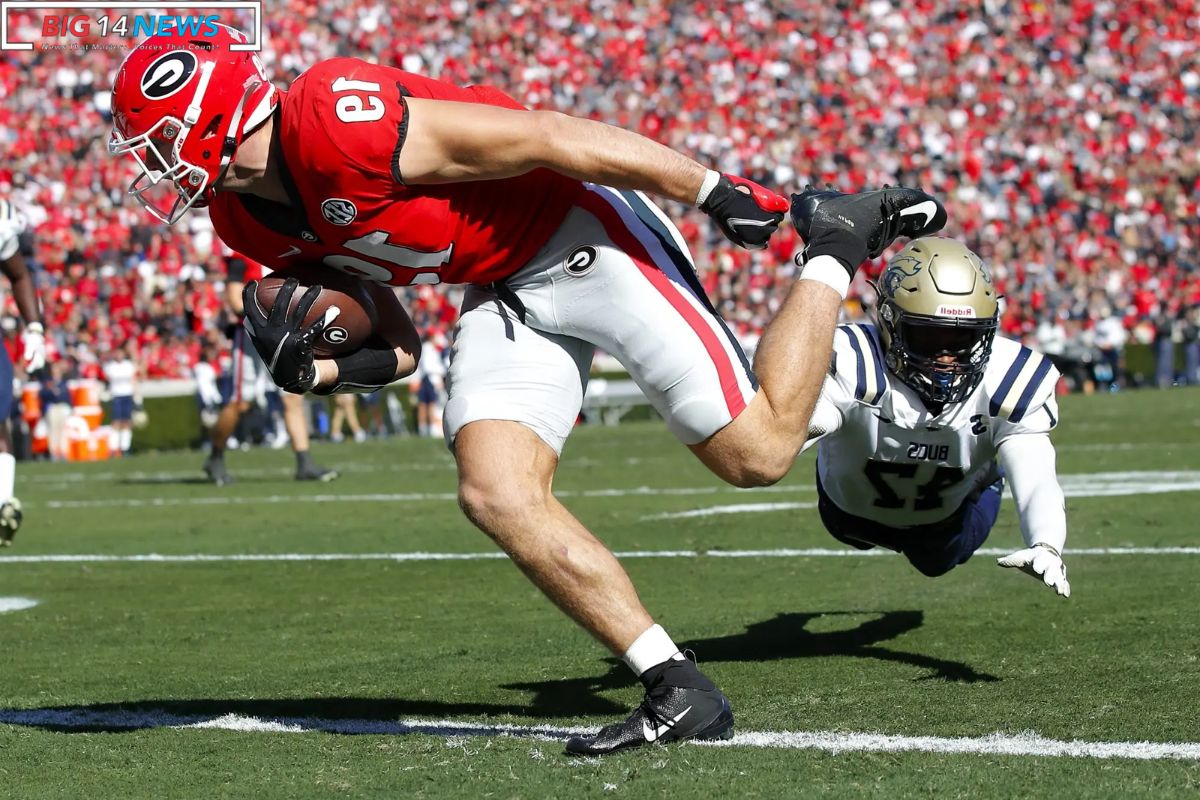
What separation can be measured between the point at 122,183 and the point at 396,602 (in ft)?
57.9

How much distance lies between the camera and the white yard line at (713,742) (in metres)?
3.25

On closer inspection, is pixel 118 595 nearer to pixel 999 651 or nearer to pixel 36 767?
pixel 36 767

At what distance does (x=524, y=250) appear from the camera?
381cm

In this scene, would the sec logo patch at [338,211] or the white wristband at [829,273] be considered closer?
the sec logo patch at [338,211]

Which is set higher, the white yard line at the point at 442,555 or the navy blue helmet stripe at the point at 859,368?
the navy blue helmet stripe at the point at 859,368

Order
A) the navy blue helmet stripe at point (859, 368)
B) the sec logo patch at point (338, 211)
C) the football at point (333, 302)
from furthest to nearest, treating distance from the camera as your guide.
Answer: the navy blue helmet stripe at point (859, 368) < the football at point (333, 302) < the sec logo patch at point (338, 211)

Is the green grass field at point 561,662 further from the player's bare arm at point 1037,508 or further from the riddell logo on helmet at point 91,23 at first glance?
the riddell logo on helmet at point 91,23

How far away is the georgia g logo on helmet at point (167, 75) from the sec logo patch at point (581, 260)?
96 centimetres

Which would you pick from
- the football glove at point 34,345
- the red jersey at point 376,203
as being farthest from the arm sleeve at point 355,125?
the football glove at point 34,345

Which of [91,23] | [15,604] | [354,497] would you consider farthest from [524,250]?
[91,23]

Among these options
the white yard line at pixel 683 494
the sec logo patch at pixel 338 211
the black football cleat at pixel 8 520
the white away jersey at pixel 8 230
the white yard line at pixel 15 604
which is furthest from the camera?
the white yard line at pixel 683 494

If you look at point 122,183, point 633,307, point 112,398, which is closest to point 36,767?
point 633,307

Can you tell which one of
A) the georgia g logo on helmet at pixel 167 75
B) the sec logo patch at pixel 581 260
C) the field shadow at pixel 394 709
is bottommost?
the field shadow at pixel 394 709

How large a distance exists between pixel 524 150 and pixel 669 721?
128 centimetres
